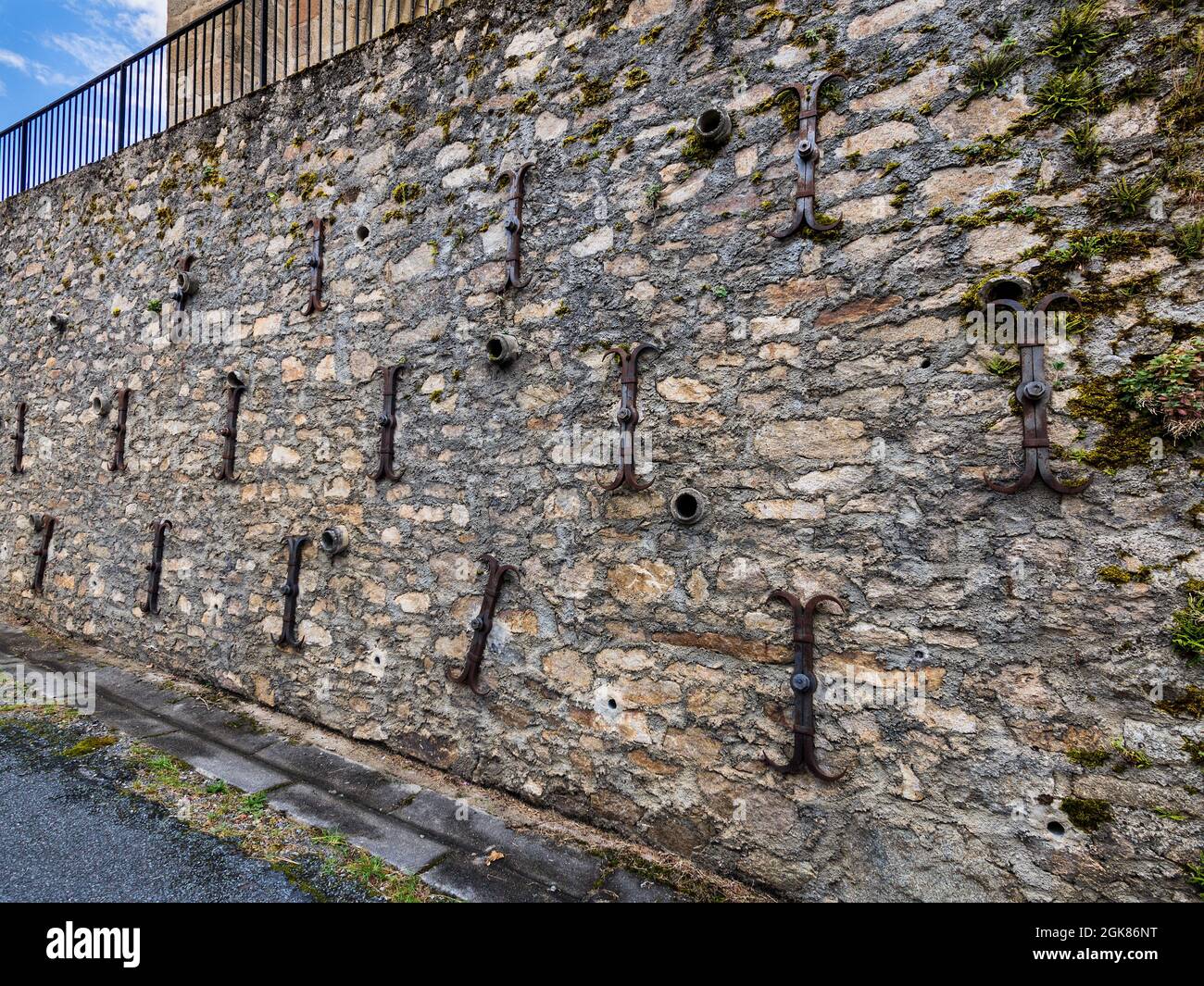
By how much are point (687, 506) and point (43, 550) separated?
6200 millimetres

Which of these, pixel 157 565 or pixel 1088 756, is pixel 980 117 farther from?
pixel 157 565

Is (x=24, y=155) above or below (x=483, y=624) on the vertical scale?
above

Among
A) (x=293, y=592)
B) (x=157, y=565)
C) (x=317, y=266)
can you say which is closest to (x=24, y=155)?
(x=157, y=565)

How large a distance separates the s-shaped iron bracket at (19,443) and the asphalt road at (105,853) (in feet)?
13.9

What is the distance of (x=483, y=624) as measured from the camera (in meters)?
3.16

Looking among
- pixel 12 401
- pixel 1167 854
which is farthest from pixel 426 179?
pixel 12 401

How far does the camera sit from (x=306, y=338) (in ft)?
13.3

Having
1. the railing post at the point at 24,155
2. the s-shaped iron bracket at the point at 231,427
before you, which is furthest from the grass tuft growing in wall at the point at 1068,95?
the railing post at the point at 24,155

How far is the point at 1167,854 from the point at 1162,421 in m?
1.26

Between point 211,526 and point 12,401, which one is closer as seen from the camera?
point 211,526

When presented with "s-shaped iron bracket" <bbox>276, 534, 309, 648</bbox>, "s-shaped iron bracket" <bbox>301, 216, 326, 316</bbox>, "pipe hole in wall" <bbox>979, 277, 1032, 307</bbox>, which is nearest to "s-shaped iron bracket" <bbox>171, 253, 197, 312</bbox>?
"s-shaped iron bracket" <bbox>301, 216, 326, 316</bbox>
